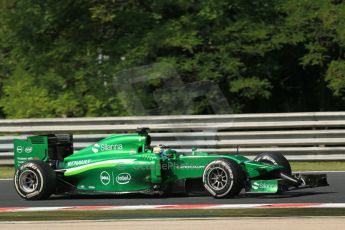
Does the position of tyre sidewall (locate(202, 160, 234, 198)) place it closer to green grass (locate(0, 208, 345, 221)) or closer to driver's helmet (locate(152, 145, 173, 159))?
driver's helmet (locate(152, 145, 173, 159))

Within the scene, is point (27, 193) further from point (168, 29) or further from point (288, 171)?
point (168, 29)

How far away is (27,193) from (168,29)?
7476 mm

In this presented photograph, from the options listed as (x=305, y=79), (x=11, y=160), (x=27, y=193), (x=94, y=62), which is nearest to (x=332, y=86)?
(x=305, y=79)

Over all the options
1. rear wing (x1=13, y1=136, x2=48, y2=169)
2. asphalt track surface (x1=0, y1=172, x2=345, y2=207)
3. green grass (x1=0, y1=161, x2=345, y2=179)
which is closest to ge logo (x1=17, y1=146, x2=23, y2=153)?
rear wing (x1=13, y1=136, x2=48, y2=169)

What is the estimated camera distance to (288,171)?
35.2 ft

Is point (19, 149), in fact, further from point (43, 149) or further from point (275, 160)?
point (275, 160)

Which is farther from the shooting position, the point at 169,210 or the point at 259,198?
the point at 259,198

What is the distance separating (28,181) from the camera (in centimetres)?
1102

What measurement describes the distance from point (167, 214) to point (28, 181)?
2.77 meters

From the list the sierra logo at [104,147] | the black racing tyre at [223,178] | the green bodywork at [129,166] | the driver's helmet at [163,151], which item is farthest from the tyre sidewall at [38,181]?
the black racing tyre at [223,178]

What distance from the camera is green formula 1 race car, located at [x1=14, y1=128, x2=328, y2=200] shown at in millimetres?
10062

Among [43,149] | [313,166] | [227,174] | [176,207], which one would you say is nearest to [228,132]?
[313,166]

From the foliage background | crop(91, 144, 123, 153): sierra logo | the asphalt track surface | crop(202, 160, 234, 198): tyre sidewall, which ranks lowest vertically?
the asphalt track surface

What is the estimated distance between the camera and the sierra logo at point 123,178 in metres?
10.7
